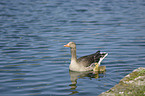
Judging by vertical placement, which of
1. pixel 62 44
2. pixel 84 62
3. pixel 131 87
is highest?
pixel 62 44

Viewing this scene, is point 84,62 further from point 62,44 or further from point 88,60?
point 62,44

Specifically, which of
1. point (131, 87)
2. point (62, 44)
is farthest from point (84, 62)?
point (131, 87)

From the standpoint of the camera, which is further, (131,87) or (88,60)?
(88,60)

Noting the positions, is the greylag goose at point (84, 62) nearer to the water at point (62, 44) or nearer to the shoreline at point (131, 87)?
the water at point (62, 44)

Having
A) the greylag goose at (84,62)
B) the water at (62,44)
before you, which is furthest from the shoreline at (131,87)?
the greylag goose at (84,62)

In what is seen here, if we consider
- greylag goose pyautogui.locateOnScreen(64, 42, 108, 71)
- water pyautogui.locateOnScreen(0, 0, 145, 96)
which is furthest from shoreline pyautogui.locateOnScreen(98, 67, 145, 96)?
greylag goose pyautogui.locateOnScreen(64, 42, 108, 71)

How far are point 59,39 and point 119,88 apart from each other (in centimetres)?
1091

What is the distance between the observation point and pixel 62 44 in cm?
1850

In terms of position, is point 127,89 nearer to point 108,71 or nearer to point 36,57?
point 108,71

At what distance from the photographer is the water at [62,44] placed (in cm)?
1193

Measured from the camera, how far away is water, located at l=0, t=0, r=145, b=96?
39.1ft

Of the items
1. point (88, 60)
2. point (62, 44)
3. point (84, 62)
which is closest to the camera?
point (84, 62)

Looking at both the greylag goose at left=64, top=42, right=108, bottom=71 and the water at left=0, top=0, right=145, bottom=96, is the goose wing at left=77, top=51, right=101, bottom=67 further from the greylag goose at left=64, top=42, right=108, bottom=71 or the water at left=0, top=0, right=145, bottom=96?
the water at left=0, top=0, right=145, bottom=96

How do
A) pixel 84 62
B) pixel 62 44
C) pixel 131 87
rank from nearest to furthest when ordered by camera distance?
pixel 131 87
pixel 84 62
pixel 62 44
